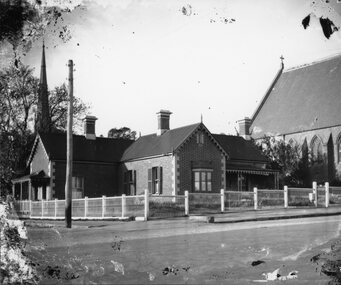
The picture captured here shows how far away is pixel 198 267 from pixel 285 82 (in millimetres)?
38549

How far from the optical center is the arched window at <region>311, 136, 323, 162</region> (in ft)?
137

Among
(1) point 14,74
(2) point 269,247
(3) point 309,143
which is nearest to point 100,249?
(2) point 269,247

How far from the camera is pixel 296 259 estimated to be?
7316mm

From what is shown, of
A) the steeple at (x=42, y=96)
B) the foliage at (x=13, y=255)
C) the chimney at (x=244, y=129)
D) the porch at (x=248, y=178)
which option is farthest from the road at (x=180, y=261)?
the chimney at (x=244, y=129)

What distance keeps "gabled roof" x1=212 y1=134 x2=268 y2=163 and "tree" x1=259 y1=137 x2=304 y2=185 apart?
402 cm

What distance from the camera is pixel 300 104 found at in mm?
37656

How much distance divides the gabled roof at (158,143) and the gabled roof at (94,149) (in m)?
0.69

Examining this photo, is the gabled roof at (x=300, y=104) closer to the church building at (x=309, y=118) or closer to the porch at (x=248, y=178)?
the church building at (x=309, y=118)

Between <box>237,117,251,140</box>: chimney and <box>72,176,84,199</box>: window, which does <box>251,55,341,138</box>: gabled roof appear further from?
<box>72,176,84,199</box>: window

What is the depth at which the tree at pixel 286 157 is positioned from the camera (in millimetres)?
39344

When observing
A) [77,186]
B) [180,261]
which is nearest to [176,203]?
[77,186]

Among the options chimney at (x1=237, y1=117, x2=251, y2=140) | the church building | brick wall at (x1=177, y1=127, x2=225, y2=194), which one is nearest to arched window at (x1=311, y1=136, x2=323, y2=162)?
the church building

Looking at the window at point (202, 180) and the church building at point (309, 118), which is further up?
the church building at point (309, 118)

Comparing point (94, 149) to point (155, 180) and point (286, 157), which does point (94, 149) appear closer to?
point (155, 180)
